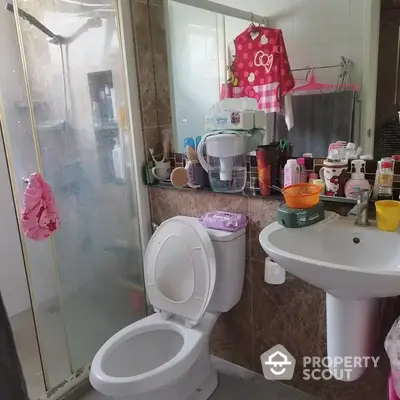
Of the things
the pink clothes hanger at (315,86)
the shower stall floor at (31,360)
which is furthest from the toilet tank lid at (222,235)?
the shower stall floor at (31,360)

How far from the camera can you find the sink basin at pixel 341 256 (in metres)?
1.02

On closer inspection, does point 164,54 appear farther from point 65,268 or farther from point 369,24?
point 65,268

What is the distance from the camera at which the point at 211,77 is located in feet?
6.08

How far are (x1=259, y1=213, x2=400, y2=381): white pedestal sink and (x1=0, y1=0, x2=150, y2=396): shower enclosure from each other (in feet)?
2.86

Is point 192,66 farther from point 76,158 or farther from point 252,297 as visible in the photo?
point 252,297

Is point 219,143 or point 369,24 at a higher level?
point 369,24

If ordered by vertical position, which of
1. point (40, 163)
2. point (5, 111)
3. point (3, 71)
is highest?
point (3, 71)

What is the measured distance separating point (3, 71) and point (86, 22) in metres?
0.45

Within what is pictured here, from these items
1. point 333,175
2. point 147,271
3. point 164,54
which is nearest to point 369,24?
point 333,175

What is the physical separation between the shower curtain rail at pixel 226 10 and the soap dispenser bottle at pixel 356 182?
0.72 metres

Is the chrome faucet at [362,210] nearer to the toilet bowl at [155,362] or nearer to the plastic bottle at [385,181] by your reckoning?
the plastic bottle at [385,181]

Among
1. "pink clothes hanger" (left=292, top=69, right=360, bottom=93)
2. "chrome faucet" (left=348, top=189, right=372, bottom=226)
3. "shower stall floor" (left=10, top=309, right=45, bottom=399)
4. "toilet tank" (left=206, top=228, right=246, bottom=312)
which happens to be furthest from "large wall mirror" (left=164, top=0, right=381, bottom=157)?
"shower stall floor" (left=10, top=309, right=45, bottom=399)

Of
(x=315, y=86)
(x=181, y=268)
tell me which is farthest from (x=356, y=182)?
(x=181, y=268)

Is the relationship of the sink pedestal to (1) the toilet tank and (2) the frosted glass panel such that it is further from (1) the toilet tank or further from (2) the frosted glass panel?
(2) the frosted glass panel
